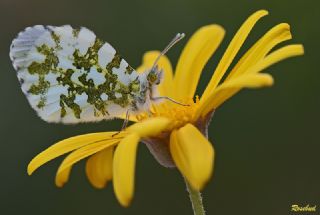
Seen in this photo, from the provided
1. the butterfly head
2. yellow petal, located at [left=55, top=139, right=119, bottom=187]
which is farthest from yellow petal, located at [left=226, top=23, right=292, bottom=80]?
yellow petal, located at [left=55, top=139, right=119, bottom=187]

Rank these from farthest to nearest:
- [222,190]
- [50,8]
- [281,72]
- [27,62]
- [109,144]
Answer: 1. [50,8]
2. [281,72]
3. [222,190]
4. [27,62]
5. [109,144]

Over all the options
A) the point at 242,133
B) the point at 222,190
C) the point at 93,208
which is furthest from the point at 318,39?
the point at 93,208

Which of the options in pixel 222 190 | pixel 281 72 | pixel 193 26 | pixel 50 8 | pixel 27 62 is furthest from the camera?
pixel 50 8

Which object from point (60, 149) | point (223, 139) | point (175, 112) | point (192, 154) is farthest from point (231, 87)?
point (223, 139)

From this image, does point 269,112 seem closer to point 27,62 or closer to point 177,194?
point 177,194

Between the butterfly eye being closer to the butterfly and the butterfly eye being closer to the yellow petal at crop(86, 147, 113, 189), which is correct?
the butterfly

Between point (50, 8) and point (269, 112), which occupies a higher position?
point (50, 8)

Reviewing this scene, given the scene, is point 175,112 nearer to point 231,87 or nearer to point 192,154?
point 231,87
